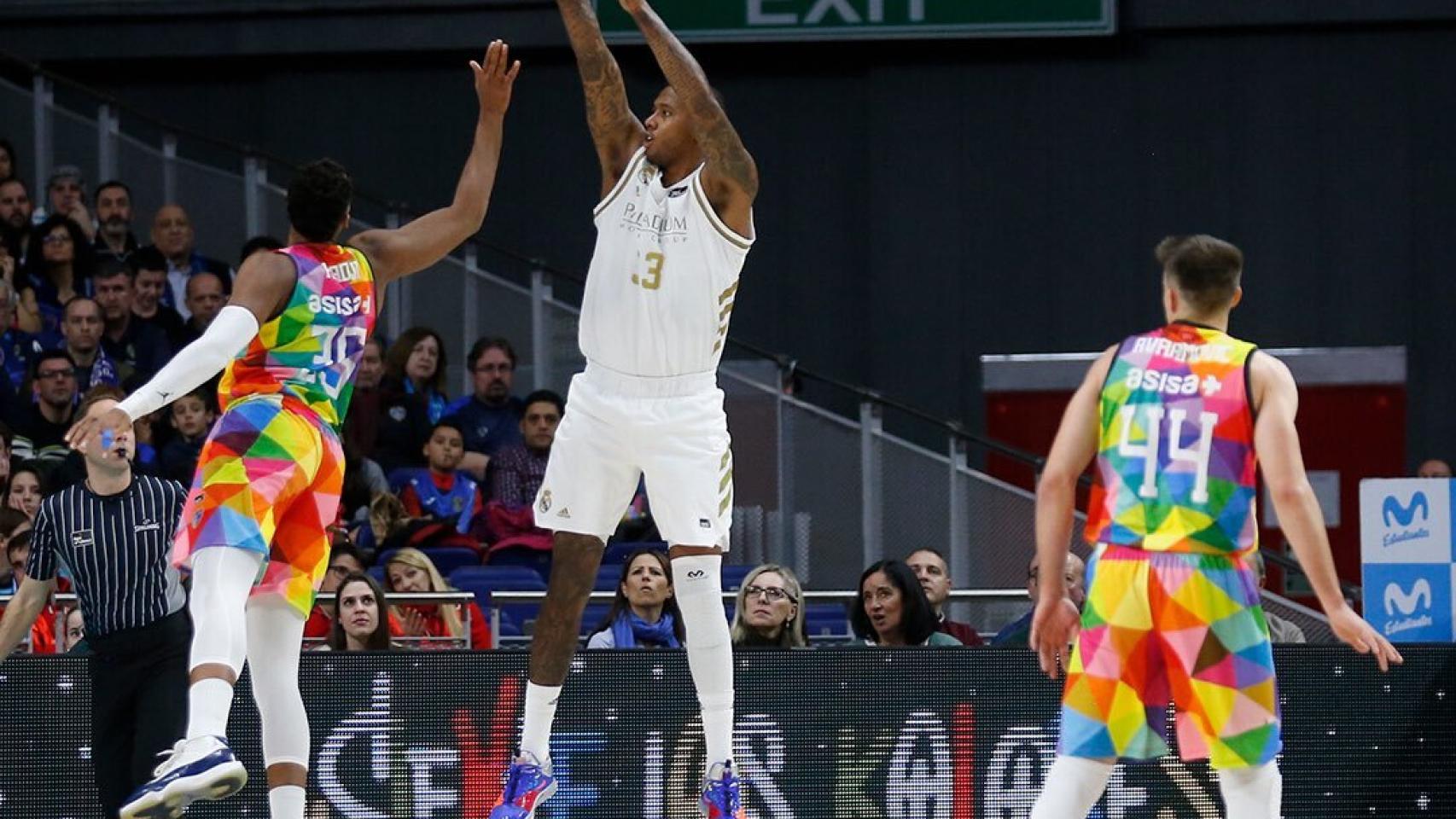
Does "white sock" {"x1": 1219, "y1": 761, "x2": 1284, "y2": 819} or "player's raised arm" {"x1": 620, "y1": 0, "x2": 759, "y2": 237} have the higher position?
"player's raised arm" {"x1": 620, "y1": 0, "x2": 759, "y2": 237}

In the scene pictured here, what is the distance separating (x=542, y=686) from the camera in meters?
6.89

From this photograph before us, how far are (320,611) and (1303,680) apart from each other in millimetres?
4216

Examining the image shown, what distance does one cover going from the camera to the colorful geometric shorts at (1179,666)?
18.0 ft

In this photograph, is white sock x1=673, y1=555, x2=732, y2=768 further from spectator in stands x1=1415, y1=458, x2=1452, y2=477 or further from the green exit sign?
the green exit sign

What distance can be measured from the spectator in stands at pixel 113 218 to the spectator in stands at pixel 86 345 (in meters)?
1.24

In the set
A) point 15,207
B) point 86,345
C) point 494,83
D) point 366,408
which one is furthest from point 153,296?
point 494,83

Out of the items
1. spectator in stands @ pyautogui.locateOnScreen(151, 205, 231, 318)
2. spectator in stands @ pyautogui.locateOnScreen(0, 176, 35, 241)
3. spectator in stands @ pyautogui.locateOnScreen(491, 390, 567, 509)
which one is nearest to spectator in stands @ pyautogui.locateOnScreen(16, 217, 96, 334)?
spectator in stands @ pyautogui.locateOnScreen(0, 176, 35, 241)

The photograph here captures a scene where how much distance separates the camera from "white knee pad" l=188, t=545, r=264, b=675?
20.5 ft

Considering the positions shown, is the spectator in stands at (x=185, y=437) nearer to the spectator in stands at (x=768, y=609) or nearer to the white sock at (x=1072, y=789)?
the spectator in stands at (x=768, y=609)

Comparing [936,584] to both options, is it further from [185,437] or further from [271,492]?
[185,437]

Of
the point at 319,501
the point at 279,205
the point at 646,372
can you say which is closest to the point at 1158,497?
the point at 646,372

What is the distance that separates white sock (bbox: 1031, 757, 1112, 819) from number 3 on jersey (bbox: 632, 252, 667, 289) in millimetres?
2129

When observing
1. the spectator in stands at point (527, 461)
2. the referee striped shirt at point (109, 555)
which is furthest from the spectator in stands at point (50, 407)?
the referee striped shirt at point (109, 555)

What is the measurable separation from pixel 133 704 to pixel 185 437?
4.33m
